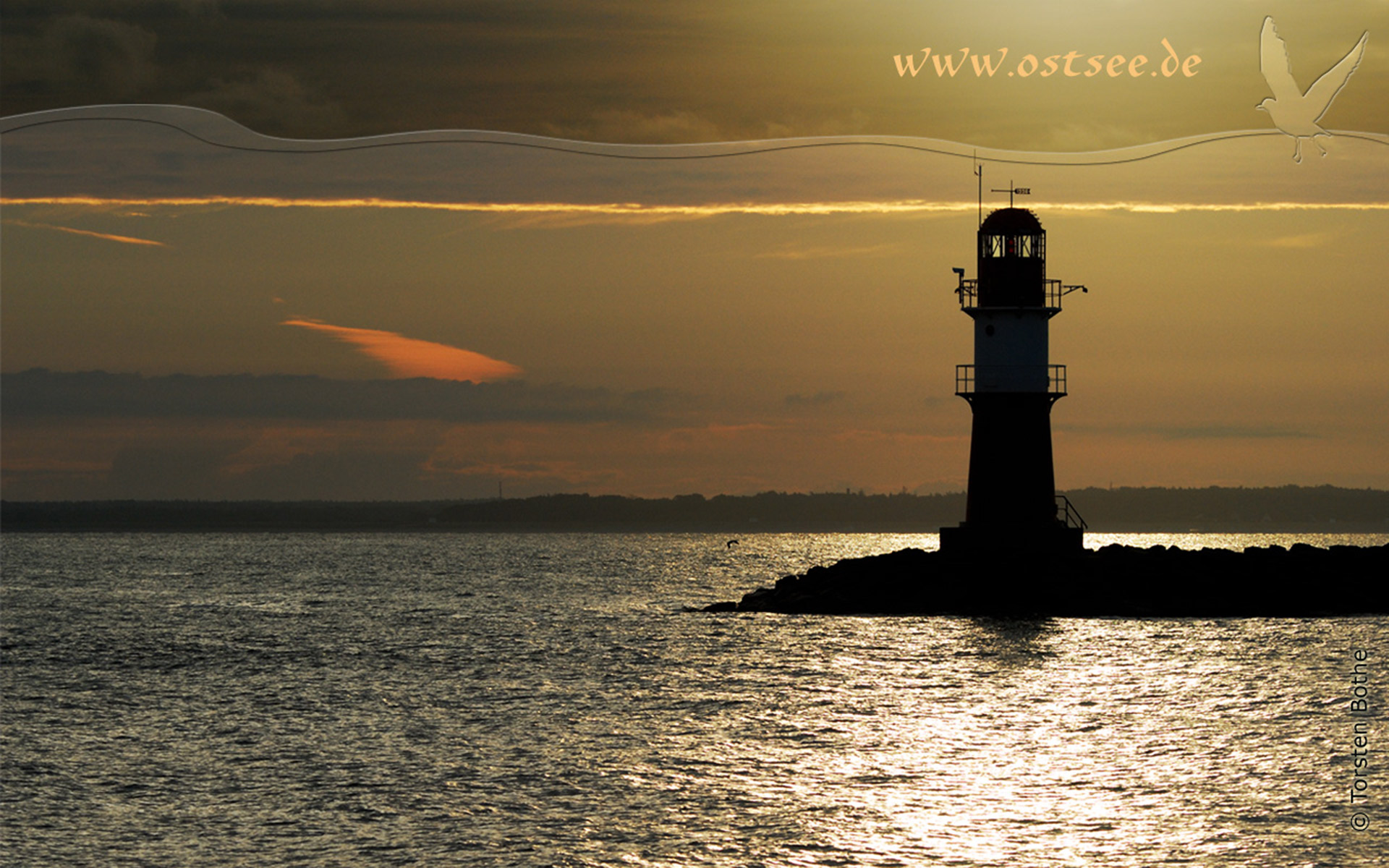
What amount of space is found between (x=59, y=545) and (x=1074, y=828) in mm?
199326

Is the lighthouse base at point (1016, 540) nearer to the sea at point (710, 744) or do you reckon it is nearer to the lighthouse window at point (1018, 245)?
the sea at point (710, 744)

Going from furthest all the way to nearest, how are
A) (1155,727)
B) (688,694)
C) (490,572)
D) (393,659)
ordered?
(490,572)
(393,659)
(688,694)
(1155,727)

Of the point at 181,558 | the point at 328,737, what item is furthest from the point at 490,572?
the point at 328,737

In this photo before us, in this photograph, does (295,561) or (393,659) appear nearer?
(393,659)

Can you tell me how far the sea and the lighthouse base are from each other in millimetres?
2179

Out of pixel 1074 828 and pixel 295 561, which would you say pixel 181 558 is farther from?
pixel 1074 828

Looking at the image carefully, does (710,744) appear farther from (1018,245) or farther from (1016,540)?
(1018,245)

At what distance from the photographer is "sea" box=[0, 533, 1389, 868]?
20.1m

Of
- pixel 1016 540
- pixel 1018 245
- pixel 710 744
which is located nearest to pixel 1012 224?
pixel 1018 245

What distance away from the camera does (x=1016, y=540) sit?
4419 cm

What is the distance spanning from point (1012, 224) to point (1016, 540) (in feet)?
33.4

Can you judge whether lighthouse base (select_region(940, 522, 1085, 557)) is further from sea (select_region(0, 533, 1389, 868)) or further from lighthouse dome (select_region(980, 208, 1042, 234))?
lighthouse dome (select_region(980, 208, 1042, 234))

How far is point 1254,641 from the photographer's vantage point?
137 ft

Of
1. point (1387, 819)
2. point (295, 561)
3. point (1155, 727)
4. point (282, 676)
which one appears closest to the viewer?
point (1387, 819)
